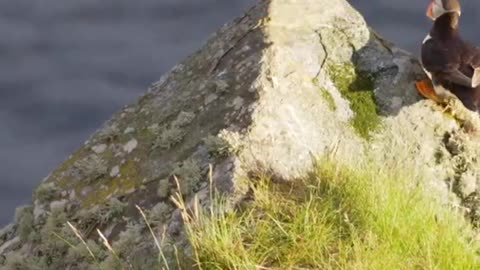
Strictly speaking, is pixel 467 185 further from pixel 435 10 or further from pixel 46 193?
pixel 46 193

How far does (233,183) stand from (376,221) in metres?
0.79

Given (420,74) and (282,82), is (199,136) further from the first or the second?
(420,74)

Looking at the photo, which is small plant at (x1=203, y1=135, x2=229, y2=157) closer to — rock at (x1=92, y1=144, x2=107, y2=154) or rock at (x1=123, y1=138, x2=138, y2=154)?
rock at (x1=123, y1=138, x2=138, y2=154)

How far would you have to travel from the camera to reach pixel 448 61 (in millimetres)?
7664

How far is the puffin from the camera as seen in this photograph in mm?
7109

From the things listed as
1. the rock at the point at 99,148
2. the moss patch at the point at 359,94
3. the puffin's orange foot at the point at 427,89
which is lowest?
the puffin's orange foot at the point at 427,89

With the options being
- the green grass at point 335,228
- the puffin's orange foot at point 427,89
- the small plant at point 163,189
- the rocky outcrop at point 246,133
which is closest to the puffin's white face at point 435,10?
the rocky outcrop at point 246,133

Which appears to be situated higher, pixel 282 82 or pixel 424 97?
pixel 282 82

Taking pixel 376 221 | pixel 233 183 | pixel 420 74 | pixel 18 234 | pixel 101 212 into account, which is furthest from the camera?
pixel 420 74

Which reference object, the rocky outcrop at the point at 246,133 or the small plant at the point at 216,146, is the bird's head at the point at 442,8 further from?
the small plant at the point at 216,146

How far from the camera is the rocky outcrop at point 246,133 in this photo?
6039 millimetres

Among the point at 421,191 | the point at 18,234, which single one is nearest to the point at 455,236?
the point at 421,191

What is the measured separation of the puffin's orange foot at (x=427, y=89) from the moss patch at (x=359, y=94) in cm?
29

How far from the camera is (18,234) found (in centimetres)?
673
